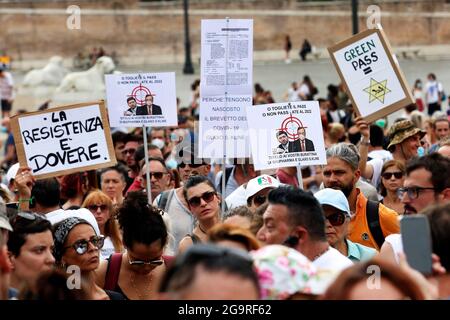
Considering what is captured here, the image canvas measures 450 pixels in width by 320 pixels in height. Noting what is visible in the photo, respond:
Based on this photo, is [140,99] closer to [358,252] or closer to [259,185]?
[259,185]

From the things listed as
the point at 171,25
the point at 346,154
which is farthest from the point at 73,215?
the point at 171,25

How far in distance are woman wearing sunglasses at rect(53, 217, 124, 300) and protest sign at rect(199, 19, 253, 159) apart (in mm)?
2668

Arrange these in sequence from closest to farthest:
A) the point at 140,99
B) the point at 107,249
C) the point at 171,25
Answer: the point at 107,249 → the point at 140,99 → the point at 171,25

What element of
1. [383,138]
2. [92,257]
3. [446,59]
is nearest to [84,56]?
[446,59]

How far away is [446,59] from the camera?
42.4 meters

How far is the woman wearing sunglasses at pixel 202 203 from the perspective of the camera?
733 cm

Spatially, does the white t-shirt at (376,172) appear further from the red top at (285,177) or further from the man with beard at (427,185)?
the man with beard at (427,185)

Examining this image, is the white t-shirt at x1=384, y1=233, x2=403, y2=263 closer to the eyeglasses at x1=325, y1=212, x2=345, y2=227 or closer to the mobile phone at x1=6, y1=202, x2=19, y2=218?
the eyeglasses at x1=325, y1=212, x2=345, y2=227

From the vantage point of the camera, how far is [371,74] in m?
9.08

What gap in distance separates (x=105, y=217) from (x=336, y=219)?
1.89 metres

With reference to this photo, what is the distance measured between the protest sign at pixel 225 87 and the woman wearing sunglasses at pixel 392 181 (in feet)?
3.13

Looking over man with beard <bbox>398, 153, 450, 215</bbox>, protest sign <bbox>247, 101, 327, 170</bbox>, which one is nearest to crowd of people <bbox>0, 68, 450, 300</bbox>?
man with beard <bbox>398, 153, 450, 215</bbox>
